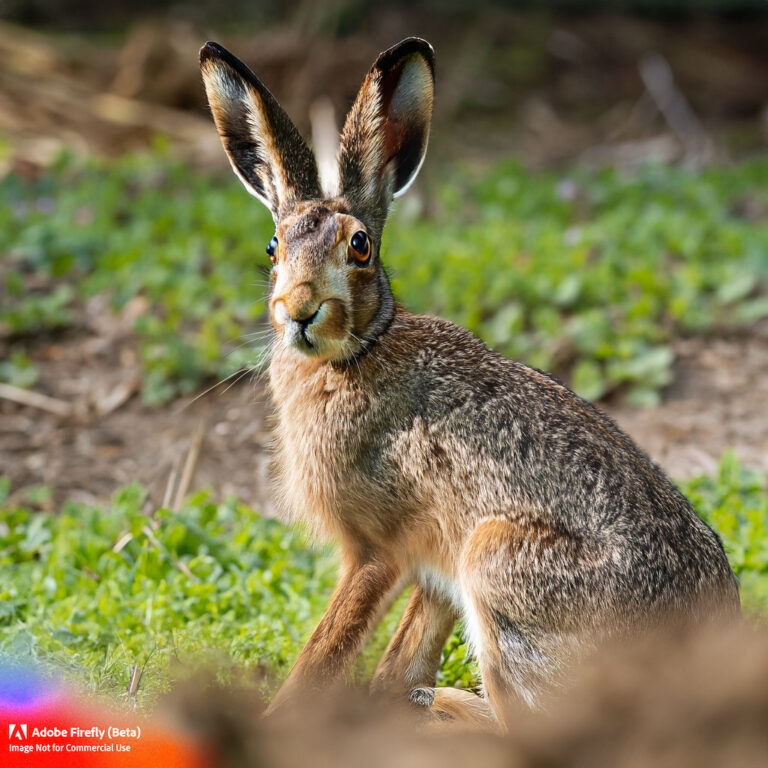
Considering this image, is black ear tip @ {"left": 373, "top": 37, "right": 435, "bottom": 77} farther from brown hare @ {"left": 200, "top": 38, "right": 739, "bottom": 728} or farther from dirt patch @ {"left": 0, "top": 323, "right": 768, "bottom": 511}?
dirt patch @ {"left": 0, "top": 323, "right": 768, "bottom": 511}

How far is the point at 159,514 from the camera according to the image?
191 inches

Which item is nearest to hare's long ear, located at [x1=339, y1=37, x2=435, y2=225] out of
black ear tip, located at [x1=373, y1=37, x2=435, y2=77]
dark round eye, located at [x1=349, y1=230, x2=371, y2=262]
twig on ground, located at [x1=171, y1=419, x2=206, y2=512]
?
black ear tip, located at [x1=373, y1=37, x2=435, y2=77]

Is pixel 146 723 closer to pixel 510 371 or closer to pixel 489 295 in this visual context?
pixel 510 371

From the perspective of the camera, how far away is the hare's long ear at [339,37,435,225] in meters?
3.97

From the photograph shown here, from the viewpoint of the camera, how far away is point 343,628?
3.50 meters

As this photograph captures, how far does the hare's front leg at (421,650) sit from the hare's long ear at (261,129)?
61.9 inches

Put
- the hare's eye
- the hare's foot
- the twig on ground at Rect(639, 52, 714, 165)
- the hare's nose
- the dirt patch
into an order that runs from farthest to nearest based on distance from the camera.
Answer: the twig on ground at Rect(639, 52, 714, 165) < the dirt patch < the hare's eye < the hare's nose < the hare's foot

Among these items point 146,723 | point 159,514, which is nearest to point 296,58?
point 159,514

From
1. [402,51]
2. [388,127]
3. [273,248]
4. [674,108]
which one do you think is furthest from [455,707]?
[674,108]

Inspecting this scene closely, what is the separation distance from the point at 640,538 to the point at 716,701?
1511 millimetres

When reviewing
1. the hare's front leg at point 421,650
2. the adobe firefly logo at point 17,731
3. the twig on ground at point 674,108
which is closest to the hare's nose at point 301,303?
the hare's front leg at point 421,650

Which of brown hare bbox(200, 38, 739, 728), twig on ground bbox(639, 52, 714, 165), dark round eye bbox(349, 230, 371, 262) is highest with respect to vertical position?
twig on ground bbox(639, 52, 714, 165)

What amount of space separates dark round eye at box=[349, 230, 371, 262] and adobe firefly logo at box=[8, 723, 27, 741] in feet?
6.05

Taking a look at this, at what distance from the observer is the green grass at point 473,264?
6684mm
